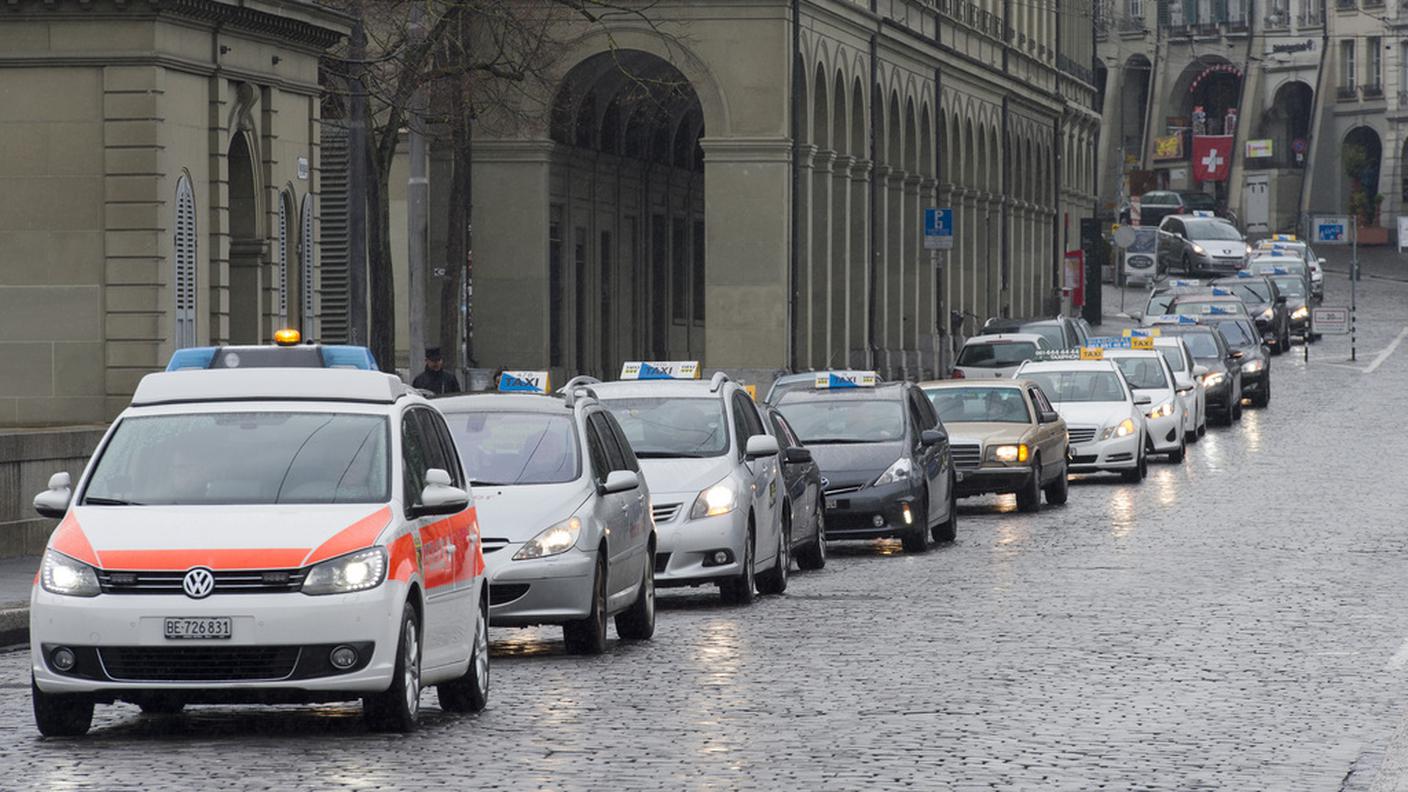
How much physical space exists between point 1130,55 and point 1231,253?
45948 millimetres

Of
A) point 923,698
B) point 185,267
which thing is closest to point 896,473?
point 185,267

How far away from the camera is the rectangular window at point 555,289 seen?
52.3 meters

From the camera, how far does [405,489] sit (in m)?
12.9

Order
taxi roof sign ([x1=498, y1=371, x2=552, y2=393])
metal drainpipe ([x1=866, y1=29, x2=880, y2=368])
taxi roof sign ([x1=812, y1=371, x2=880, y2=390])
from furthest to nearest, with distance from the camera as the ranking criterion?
metal drainpipe ([x1=866, y1=29, x2=880, y2=368]), taxi roof sign ([x1=812, y1=371, x2=880, y2=390]), taxi roof sign ([x1=498, y1=371, x2=552, y2=393])

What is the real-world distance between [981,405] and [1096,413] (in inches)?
179

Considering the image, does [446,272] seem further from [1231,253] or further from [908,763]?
[1231,253]

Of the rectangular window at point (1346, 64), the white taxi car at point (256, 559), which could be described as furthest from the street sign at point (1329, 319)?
the white taxi car at point (256, 559)

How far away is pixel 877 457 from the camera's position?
25.7m

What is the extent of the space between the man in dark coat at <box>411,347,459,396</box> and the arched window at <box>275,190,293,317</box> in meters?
4.91

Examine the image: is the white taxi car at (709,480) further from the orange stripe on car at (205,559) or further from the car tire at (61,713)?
the orange stripe on car at (205,559)

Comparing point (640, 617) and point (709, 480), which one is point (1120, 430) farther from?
point (640, 617)

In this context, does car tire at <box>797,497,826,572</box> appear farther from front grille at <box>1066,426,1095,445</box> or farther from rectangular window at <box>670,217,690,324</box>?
rectangular window at <box>670,217,690,324</box>

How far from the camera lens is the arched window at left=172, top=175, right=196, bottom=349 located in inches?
1160

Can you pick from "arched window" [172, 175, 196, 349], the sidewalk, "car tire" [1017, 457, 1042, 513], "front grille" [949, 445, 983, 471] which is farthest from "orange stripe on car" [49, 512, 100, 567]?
"car tire" [1017, 457, 1042, 513]
